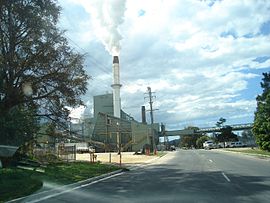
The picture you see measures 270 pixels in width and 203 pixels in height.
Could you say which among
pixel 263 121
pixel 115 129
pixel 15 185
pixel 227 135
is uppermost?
pixel 227 135

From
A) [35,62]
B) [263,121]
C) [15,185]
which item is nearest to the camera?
[15,185]

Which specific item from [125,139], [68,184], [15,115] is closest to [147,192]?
[68,184]

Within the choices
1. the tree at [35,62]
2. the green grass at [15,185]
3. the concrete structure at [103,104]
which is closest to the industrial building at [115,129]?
the concrete structure at [103,104]

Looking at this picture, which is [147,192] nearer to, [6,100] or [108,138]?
[6,100]

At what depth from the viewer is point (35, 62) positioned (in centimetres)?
2402

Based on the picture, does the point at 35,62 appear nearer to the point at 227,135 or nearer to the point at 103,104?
the point at 103,104

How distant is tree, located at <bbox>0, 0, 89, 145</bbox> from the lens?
23.5 metres

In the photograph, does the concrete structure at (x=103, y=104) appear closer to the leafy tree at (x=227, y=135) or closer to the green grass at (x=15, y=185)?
the leafy tree at (x=227, y=135)

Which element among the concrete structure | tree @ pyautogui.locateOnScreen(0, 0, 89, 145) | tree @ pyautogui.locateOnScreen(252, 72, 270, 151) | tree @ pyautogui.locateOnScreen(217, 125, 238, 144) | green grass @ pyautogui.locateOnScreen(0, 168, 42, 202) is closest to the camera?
green grass @ pyautogui.locateOnScreen(0, 168, 42, 202)

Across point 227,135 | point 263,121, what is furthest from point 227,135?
point 263,121

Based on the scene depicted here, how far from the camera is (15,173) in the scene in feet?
69.9

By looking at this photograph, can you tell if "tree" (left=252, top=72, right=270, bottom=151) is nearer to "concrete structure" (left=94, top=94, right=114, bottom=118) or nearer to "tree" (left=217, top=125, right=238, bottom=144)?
"concrete structure" (left=94, top=94, right=114, bottom=118)

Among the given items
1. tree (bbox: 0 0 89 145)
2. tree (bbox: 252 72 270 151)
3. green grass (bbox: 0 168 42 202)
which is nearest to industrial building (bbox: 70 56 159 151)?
tree (bbox: 252 72 270 151)

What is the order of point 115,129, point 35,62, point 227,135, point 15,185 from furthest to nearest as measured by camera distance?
point 227,135 < point 115,129 < point 35,62 < point 15,185
